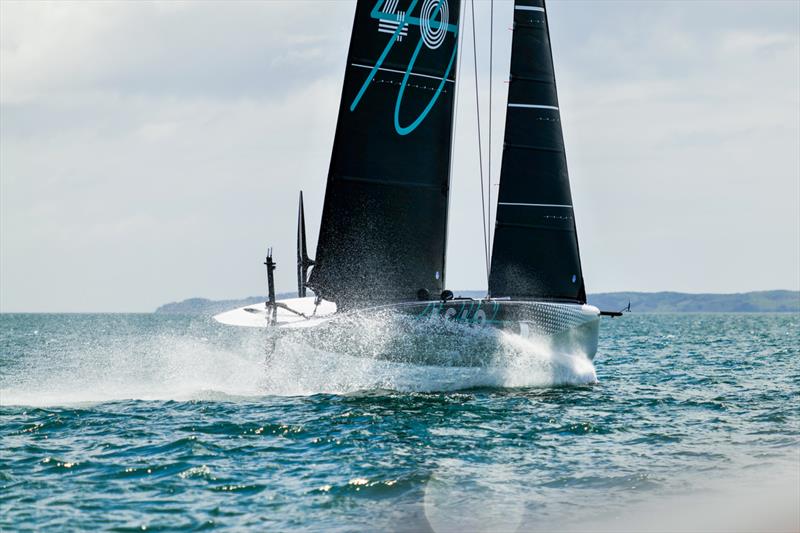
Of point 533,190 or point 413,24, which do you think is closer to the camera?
point 413,24

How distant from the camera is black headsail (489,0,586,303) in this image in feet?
76.1

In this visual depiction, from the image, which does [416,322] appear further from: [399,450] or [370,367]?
[399,450]

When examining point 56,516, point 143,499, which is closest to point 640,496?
point 143,499

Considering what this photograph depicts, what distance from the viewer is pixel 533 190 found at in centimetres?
2333

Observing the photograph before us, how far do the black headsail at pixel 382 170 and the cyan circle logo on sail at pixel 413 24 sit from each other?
0.02 meters

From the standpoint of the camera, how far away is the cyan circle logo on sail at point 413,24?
2133cm

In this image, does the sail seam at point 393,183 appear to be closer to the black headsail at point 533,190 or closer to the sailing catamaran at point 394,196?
the sailing catamaran at point 394,196

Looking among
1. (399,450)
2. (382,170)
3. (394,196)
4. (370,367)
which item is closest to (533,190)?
(394,196)

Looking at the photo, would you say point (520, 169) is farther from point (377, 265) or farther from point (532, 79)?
point (377, 265)

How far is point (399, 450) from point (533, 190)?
10337mm

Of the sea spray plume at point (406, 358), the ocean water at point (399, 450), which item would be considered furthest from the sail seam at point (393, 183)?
the ocean water at point (399, 450)

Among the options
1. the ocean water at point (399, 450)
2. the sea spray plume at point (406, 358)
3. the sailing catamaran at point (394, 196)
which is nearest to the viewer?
the ocean water at point (399, 450)

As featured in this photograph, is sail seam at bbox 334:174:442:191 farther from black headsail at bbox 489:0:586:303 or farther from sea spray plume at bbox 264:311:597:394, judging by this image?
sea spray plume at bbox 264:311:597:394

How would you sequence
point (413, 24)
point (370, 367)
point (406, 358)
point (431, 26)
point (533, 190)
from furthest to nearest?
point (533, 190) < point (431, 26) < point (413, 24) < point (370, 367) < point (406, 358)
